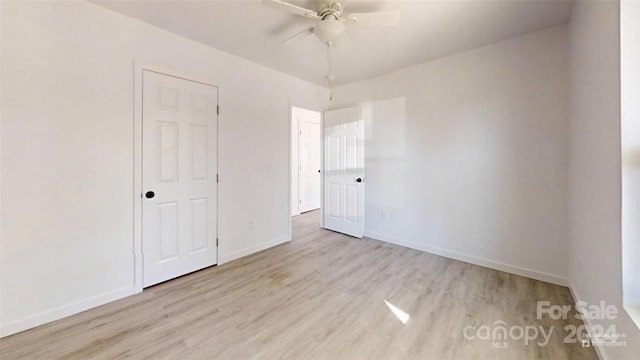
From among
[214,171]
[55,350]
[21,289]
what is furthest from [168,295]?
[214,171]

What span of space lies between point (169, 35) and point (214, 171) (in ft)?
4.68

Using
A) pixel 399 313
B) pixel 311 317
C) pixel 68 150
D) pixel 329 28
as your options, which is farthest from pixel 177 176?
pixel 399 313

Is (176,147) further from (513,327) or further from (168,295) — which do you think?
(513,327)

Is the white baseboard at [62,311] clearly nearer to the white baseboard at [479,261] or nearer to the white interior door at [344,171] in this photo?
the white interior door at [344,171]

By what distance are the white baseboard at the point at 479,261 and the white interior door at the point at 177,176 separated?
2.42 m

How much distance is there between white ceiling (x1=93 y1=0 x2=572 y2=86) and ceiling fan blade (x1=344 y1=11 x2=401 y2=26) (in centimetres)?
21

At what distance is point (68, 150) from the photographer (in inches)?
77.2

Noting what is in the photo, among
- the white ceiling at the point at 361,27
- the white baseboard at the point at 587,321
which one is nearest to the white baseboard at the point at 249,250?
the white ceiling at the point at 361,27

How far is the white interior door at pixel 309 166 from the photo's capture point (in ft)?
19.3

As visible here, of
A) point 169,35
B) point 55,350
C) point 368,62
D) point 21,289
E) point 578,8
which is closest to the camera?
point 55,350

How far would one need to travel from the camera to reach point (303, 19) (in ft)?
7.43

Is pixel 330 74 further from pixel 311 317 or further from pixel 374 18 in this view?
pixel 311 317

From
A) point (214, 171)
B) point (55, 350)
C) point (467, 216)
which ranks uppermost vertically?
point (214, 171)

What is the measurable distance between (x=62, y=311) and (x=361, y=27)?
3474 mm
